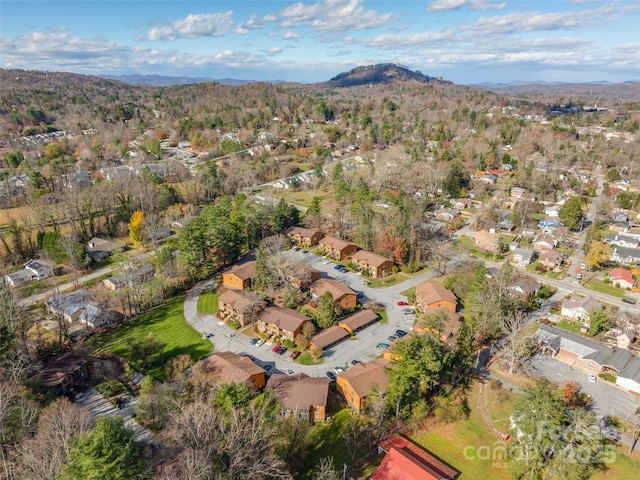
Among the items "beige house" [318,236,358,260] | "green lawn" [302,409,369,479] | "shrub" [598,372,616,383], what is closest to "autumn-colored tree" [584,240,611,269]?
"shrub" [598,372,616,383]

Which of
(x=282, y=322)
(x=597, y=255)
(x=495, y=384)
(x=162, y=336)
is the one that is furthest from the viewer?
(x=597, y=255)

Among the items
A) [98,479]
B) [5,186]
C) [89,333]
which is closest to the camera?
[98,479]

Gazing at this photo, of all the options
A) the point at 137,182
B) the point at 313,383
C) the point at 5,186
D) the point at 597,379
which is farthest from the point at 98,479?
the point at 5,186

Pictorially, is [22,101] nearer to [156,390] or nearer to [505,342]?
[156,390]

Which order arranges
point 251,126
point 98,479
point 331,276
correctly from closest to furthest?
1. point 98,479
2. point 331,276
3. point 251,126

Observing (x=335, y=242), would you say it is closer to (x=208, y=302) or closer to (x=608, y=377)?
(x=208, y=302)

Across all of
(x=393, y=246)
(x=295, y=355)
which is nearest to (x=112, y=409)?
(x=295, y=355)

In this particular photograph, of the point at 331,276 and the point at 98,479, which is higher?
the point at 98,479
